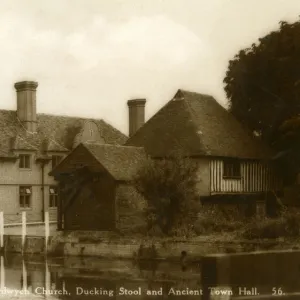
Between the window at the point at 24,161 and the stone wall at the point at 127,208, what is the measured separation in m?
13.8

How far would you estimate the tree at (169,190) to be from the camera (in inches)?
1009

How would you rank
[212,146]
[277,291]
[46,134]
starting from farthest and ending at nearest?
[46,134]
[212,146]
[277,291]

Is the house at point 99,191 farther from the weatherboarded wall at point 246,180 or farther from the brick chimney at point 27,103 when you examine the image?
the brick chimney at point 27,103

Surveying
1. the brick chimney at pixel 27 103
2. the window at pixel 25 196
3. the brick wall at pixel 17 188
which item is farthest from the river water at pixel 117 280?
the brick chimney at pixel 27 103

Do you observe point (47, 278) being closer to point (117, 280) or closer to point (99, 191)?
point (117, 280)

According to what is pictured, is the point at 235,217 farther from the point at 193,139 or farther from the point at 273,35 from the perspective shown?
the point at 273,35

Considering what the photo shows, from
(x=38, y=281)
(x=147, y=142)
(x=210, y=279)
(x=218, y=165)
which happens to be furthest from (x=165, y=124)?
(x=210, y=279)

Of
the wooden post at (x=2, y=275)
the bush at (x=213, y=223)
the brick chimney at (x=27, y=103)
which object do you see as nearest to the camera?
the wooden post at (x=2, y=275)

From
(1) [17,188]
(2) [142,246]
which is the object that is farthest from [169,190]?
(1) [17,188]

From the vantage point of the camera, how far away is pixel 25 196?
42094 millimetres

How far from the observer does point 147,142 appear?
34.1 metres

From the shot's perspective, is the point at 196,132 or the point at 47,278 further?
the point at 196,132

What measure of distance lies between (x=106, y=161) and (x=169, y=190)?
5506 millimetres

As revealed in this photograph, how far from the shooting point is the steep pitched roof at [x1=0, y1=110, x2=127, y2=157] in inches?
1645
